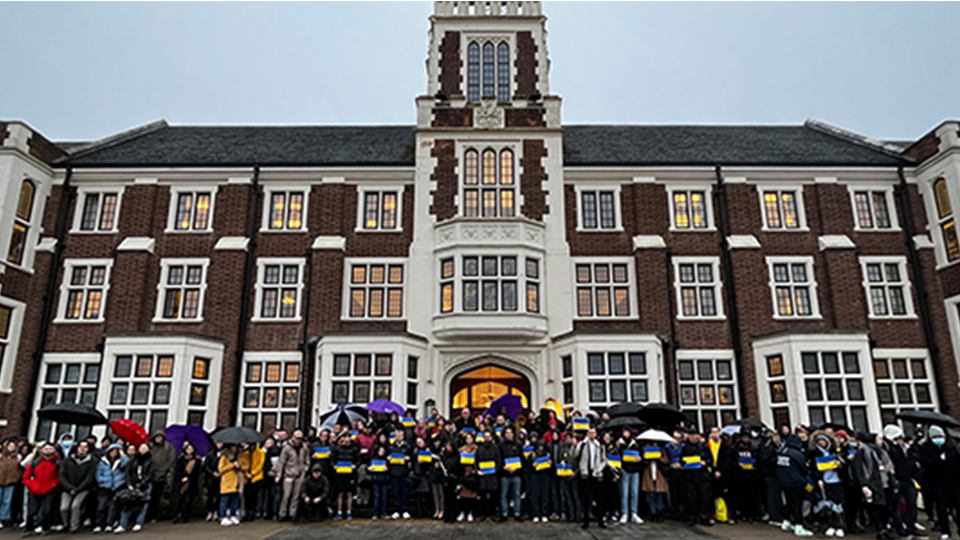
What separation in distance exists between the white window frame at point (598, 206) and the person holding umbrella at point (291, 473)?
11905 millimetres

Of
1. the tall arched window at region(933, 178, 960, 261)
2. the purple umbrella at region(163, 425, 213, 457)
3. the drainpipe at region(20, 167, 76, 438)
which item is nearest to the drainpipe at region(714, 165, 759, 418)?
the tall arched window at region(933, 178, 960, 261)

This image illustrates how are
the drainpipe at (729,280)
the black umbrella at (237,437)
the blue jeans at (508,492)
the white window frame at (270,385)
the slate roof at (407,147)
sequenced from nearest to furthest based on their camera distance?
the black umbrella at (237,437), the blue jeans at (508,492), the white window frame at (270,385), the drainpipe at (729,280), the slate roof at (407,147)

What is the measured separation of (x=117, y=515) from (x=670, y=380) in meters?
14.4

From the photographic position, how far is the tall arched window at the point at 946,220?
66.1 ft

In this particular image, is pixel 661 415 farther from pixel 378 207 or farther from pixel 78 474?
pixel 78 474

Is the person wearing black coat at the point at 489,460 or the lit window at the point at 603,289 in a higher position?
the lit window at the point at 603,289

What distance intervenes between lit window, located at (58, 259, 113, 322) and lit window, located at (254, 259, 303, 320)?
4.72 m

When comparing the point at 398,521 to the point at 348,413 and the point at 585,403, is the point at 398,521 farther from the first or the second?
the point at 585,403

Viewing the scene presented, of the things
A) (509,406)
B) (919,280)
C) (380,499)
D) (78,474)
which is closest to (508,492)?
(380,499)

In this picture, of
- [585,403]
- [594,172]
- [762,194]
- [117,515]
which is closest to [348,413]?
[117,515]

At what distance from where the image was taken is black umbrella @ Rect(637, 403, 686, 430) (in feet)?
48.3

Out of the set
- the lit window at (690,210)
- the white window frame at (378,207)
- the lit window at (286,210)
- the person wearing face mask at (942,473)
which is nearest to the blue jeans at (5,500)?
the lit window at (286,210)

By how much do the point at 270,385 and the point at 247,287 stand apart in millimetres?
3213

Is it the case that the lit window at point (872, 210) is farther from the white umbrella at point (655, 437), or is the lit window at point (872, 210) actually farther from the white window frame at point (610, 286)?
the white umbrella at point (655, 437)
